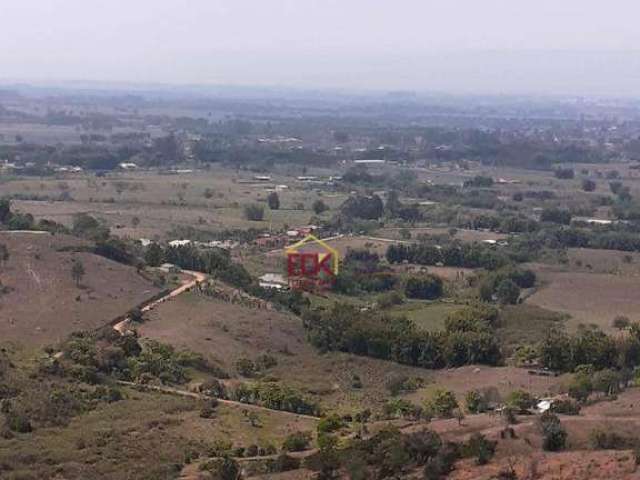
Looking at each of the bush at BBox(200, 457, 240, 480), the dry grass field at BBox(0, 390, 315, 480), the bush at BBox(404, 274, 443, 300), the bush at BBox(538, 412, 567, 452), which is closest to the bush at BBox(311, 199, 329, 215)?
the bush at BBox(404, 274, 443, 300)

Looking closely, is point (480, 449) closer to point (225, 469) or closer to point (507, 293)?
point (225, 469)

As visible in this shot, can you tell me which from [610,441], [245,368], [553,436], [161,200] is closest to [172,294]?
[245,368]

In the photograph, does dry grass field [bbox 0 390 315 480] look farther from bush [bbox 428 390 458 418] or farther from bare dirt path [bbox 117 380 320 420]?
bush [bbox 428 390 458 418]

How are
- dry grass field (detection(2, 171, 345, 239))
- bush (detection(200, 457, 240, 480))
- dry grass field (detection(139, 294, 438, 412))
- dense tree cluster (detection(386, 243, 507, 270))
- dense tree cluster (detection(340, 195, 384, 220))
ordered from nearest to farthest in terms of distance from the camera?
bush (detection(200, 457, 240, 480))
dry grass field (detection(139, 294, 438, 412))
dense tree cluster (detection(386, 243, 507, 270))
dry grass field (detection(2, 171, 345, 239))
dense tree cluster (detection(340, 195, 384, 220))

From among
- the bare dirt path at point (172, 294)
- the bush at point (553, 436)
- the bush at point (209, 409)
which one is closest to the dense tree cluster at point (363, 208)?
the bare dirt path at point (172, 294)

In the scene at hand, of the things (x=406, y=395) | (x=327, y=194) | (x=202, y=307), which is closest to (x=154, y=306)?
(x=202, y=307)
